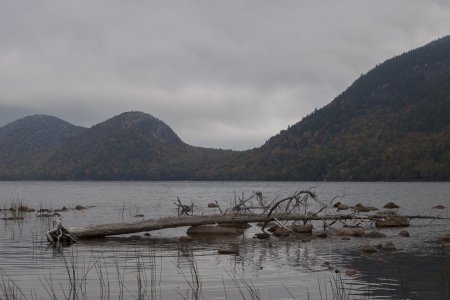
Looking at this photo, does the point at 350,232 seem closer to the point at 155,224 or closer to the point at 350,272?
the point at 155,224

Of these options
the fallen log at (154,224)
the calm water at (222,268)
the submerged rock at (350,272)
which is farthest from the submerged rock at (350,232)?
the submerged rock at (350,272)

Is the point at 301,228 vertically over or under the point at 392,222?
over

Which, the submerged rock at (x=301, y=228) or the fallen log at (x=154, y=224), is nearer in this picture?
the fallen log at (x=154, y=224)

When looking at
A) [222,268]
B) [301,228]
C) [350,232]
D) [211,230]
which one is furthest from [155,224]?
[222,268]

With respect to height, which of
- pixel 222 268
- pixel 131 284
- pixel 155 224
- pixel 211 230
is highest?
pixel 155 224

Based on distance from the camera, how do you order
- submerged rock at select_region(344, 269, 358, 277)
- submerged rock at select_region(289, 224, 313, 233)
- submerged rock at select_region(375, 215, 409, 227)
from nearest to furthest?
submerged rock at select_region(344, 269, 358, 277) < submerged rock at select_region(289, 224, 313, 233) < submerged rock at select_region(375, 215, 409, 227)

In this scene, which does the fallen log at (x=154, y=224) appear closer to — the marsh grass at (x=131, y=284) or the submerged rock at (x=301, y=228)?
the submerged rock at (x=301, y=228)

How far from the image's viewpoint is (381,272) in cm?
1528

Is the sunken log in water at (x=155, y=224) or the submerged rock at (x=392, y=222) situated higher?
the sunken log in water at (x=155, y=224)

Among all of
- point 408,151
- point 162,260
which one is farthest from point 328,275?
point 408,151

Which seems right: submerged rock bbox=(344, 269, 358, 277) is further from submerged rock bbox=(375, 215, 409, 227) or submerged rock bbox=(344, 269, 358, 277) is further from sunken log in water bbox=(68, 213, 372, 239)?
submerged rock bbox=(375, 215, 409, 227)

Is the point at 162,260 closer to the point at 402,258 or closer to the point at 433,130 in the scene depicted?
the point at 402,258

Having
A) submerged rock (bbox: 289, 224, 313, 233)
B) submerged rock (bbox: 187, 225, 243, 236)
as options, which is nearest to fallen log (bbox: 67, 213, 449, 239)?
submerged rock (bbox: 187, 225, 243, 236)

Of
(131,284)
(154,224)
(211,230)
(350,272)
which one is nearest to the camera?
(131,284)
